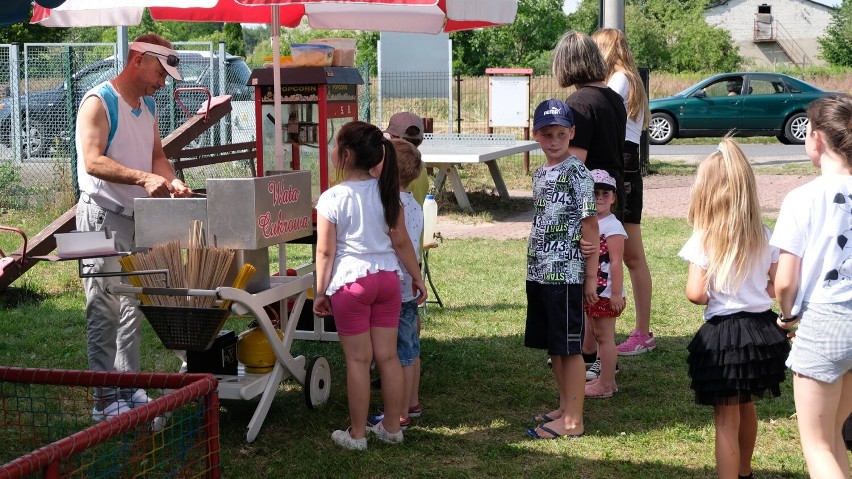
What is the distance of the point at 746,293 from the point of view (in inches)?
144

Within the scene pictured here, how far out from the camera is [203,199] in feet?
14.0

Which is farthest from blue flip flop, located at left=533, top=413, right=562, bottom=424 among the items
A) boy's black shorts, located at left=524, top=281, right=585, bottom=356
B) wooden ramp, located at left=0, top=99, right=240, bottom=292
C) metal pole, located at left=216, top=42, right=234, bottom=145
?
metal pole, located at left=216, top=42, right=234, bottom=145

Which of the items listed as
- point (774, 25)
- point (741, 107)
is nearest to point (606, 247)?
point (741, 107)

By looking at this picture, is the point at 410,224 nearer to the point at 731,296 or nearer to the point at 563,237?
the point at 563,237

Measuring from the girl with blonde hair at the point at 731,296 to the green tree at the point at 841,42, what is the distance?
5433cm

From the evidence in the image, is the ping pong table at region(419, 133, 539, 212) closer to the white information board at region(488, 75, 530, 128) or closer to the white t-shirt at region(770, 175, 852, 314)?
the white information board at region(488, 75, 530, 128)

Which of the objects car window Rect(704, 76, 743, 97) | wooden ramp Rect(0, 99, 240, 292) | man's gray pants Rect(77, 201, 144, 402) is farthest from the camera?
car window Rect(704, 76, 743, 97)

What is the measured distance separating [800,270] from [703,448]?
1435 millimetres

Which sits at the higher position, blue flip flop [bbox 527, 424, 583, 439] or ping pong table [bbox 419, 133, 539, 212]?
ping pong table [bbox 419, 133, 539, 212]

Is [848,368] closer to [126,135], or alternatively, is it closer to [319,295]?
[319,295]

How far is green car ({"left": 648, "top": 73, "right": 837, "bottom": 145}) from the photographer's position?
20984mm

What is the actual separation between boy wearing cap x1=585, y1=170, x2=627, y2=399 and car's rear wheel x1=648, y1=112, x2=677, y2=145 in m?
17.1

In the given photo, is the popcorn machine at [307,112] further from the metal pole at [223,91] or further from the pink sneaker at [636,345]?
the metal pole at [223,91]

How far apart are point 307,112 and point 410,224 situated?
4.90ft
